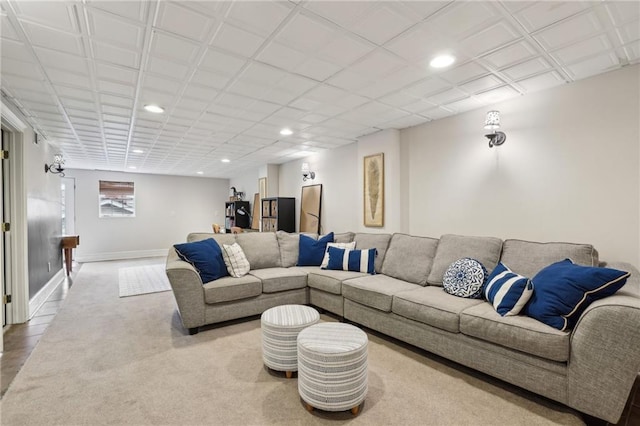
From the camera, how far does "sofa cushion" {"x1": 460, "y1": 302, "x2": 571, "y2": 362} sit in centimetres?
177

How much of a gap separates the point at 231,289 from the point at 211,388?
1172 mm

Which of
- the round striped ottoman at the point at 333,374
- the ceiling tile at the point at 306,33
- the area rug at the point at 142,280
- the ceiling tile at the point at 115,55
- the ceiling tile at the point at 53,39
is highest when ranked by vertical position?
the ceiling tile at the point at 306,33

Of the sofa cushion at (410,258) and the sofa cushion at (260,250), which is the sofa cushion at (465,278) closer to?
the sofa cushion at (410,258)

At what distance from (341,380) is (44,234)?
16.5 ft

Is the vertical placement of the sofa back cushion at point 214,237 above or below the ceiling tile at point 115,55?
below

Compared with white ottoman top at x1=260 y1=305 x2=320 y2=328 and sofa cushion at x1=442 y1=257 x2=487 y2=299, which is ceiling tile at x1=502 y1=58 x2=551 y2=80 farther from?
white ottoman top at x1=260 y1=305 x2=320 y2=328

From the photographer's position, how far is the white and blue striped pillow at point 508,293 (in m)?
2.08

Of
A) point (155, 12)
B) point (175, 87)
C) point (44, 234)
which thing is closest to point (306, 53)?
point (155, 12)

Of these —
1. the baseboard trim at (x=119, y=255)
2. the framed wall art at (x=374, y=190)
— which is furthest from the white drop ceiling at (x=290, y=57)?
the baseboard trim at (x=119, y=255)

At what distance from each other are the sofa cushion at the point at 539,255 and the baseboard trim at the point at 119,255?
8791 mm

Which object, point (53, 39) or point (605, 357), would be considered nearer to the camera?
point (605, 357)

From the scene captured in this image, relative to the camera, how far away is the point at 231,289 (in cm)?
313

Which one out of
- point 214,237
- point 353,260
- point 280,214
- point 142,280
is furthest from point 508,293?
point 142,280

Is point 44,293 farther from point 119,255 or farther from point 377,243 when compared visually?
point 377,243
